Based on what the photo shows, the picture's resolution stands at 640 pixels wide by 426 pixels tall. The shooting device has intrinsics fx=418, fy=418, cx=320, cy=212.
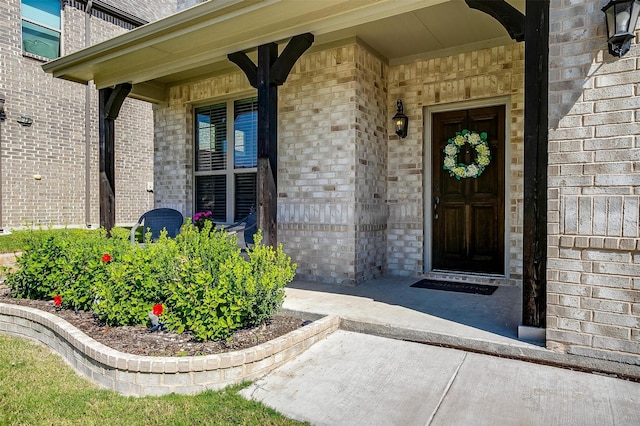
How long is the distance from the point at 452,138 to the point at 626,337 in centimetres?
315

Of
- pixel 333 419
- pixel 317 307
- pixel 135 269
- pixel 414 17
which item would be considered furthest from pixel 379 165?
pixel 333 419

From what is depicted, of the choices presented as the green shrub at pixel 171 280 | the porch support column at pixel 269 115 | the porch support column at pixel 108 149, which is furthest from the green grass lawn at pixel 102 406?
the porch support column at pixel 108 149

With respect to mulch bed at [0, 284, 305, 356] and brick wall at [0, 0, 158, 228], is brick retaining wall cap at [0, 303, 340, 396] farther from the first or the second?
brick wall at [0, 0, 158, 228]

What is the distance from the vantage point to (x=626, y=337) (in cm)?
249

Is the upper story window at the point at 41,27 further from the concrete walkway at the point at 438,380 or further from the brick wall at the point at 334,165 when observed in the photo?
Answer: the concrete walkway at the point at 438,380

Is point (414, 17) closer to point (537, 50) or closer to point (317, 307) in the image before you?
point (537, 50)

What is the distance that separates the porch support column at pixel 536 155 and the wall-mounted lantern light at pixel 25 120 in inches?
380

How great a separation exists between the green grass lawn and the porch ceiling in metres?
3.06

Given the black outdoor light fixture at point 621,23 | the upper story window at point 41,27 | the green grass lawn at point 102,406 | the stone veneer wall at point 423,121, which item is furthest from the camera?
the upper story window at point 41,27

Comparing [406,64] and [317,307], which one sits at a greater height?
[406,64]

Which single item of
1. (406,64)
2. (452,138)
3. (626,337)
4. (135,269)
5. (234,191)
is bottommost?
(626,337)

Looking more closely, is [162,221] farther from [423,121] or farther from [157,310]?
[423,121]

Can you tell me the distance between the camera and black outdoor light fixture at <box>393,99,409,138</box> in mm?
5207

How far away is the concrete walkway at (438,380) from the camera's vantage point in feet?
6.90
